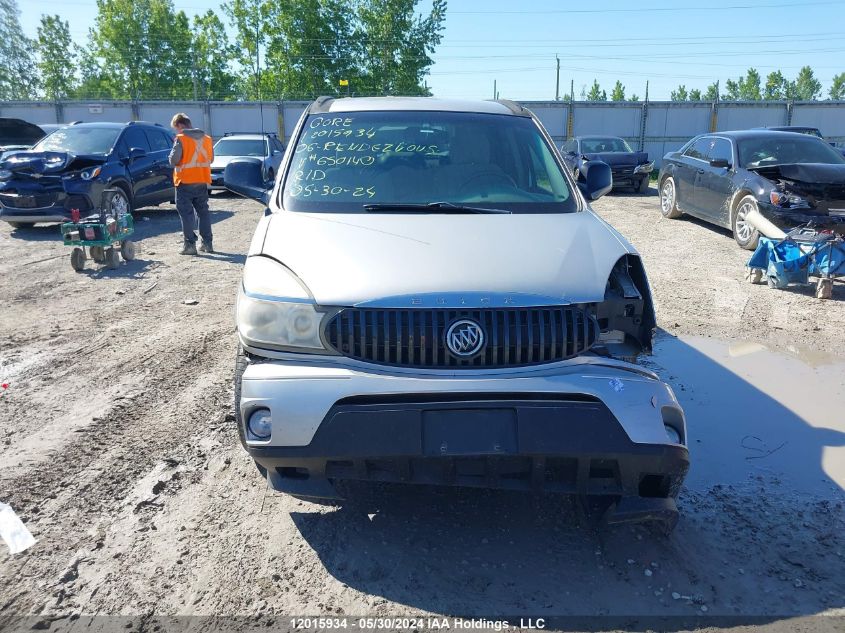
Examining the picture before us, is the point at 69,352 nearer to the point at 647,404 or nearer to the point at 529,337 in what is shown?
the point at 529,337

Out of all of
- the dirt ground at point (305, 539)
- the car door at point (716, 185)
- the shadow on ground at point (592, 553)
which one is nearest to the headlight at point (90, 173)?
the dirt ground at point (305, 539)

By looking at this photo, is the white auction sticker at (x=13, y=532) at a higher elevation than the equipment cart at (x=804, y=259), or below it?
below

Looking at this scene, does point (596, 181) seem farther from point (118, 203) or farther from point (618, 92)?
point (618, 92)

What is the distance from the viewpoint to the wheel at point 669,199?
12.9 m

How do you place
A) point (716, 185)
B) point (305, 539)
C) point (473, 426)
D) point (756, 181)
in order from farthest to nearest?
point (716, 185)
point (756, 181)
point (305, 539)
point (473, 426)

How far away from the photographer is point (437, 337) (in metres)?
2.70

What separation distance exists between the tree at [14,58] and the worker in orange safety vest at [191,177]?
68.9m

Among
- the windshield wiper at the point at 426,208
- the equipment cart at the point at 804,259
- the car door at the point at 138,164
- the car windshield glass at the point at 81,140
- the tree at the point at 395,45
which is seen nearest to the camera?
the windshield wiper at the point at 426,208

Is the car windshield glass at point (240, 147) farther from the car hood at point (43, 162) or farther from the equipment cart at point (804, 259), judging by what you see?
the equipment cart at point (804, 259)

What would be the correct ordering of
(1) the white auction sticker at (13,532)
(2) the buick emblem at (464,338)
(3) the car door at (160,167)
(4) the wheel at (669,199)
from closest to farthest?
(2) the buick emblem at (464,338)
(1) the white auction sticker at (13,532)
(3) the car door at (160,167)
(4) the wheel at (669,199)

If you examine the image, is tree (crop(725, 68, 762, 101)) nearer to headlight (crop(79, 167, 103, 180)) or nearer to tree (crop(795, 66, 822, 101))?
tree (crop(795, 66, 822, 101))

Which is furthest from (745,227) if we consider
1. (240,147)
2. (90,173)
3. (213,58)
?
(213,58)

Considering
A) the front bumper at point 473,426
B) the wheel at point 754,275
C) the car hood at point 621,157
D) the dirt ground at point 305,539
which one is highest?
the car hood at point 621,157

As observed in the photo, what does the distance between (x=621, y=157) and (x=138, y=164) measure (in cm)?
1191
